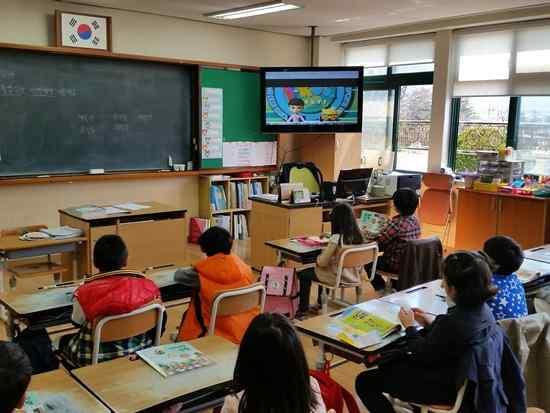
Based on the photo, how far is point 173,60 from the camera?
6.58m

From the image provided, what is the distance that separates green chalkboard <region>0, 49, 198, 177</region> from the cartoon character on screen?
122 cm

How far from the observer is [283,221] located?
5.32 metres

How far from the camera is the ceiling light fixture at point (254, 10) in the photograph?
227 inches

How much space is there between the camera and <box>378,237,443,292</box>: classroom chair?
156 inches

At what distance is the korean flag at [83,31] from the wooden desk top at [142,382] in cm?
455

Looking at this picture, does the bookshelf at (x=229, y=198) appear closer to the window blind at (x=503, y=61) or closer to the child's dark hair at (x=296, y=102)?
the child's dark hair at (x=296, y=102)

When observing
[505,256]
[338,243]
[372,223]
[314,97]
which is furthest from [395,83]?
[505,256]

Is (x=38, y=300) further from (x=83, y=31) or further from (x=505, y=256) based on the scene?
(x=83, y=31)

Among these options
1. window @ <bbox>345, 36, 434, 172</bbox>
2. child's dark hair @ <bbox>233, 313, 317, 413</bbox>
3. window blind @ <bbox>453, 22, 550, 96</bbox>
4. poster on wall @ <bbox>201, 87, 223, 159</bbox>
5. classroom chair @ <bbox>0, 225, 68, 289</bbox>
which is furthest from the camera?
window @ <bbox>345, 36, 434, 172</bbox>

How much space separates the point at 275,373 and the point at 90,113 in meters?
5.24

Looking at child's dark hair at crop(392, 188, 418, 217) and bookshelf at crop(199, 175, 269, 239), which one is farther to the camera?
bookshelf at crop(199, 175, 269, 239)

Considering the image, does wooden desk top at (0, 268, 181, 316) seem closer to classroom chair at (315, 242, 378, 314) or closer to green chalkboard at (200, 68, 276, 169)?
classroom chair at (315, 242, 378, 314)

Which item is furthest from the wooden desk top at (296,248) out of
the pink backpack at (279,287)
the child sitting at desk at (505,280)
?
the child sitting at desk at (505,280)

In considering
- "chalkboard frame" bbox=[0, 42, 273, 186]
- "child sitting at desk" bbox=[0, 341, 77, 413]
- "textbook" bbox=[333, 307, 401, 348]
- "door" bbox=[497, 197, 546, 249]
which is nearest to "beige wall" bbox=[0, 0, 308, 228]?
"chalkboard frame" bbox=[0, 42, 273, 186]
